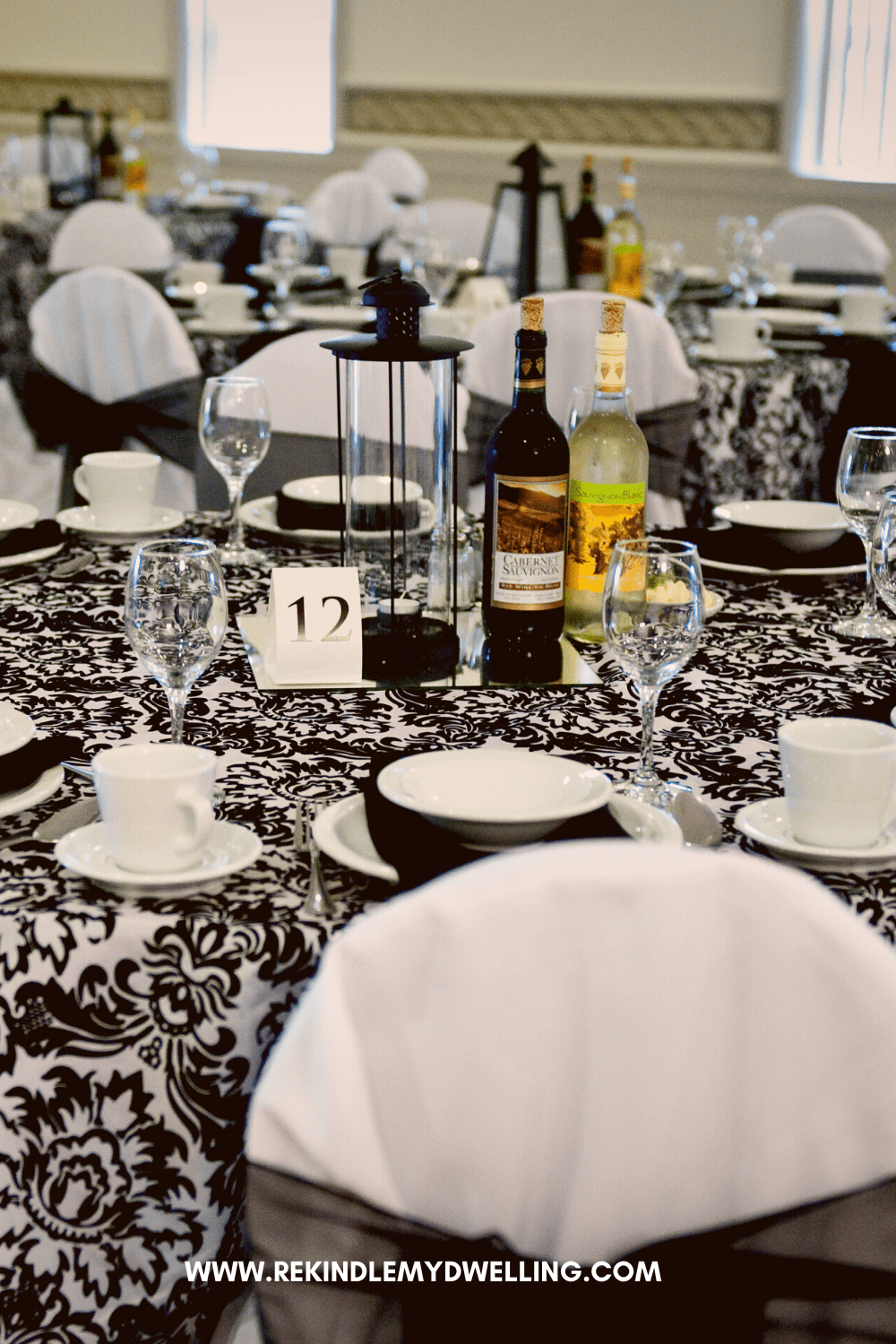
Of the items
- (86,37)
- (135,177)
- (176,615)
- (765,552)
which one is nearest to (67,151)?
(135,177)

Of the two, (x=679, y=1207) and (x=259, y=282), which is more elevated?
(x=259, y=282)

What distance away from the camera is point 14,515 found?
1.82m

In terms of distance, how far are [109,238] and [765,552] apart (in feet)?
10.9

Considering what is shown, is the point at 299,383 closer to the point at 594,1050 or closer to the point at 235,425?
the point at 235,425

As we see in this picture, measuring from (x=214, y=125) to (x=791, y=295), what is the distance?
15.6ft

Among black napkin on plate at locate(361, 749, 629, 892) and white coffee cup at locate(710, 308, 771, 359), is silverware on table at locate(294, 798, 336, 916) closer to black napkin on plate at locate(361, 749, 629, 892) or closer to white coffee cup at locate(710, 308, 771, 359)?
black napkin on plate at locate(361, 749, 629, 892)

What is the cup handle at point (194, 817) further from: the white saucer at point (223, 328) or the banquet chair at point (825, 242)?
the banquet chair at point (825, 242)

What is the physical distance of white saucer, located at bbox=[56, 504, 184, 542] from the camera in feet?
6.09

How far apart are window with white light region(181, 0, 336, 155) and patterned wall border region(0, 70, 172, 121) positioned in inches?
6.3

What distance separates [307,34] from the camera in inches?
300

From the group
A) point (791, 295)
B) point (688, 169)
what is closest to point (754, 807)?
Answer: point (791, 295)

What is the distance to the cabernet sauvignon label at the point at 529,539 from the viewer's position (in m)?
1.33

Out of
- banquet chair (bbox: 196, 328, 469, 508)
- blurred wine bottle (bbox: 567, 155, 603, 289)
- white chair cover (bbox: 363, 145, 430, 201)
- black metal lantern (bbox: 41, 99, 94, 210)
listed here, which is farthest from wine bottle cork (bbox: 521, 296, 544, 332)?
white chair cover (bbox: 363, 145, 430, 201)

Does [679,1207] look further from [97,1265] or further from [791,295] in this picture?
[791,295]
